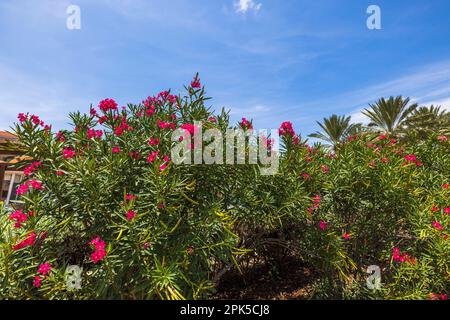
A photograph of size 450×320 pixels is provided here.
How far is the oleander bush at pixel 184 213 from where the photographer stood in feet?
8.96

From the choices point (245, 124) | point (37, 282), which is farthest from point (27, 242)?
point (245, 124)

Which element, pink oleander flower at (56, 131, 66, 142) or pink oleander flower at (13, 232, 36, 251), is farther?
pink oleander flower at (56, 131, 66, 142)

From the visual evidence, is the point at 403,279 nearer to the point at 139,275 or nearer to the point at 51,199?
the point at 139,275

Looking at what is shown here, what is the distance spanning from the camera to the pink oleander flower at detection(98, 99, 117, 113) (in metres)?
3.32

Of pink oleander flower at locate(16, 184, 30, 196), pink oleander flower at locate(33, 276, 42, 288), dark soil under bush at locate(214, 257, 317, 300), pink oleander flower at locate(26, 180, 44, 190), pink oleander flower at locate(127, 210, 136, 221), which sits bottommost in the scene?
dark soil under bush at locate(214, 257, 317, 300)

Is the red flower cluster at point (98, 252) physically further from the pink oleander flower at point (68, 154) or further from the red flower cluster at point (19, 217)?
the pink oleander flower at point (68, 154)

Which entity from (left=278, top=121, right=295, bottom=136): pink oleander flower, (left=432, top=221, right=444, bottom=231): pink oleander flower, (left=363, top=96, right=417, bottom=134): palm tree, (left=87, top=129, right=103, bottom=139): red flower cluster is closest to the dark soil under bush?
(left=432, top=221, right=444, bottom=231): pink oleander flower

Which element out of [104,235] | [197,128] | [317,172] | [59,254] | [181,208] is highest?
[197,128]

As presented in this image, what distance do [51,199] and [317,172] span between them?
121 inches

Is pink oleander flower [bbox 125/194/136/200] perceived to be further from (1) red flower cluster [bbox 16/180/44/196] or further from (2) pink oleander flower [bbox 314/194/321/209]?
(2) pink oleander flower [bbox 314/194/321/209]

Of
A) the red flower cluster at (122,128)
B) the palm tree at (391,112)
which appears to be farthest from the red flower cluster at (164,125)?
the palm tree at (391,112)

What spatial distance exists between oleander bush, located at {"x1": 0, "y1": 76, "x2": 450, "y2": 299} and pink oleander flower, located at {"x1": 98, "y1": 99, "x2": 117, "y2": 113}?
0.08ft

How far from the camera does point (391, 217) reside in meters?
4.21
